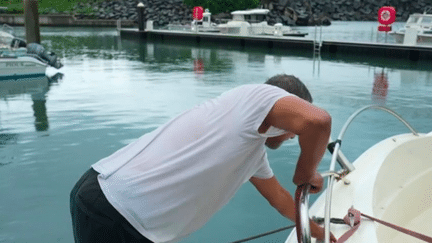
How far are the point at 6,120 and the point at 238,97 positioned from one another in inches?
347

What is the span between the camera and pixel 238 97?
1.47m

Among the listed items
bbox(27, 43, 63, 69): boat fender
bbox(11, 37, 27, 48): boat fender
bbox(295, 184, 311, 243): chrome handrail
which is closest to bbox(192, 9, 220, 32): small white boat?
bbox(11, 37, 27, 48): boat fender

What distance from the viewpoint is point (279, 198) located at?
6.40 feet

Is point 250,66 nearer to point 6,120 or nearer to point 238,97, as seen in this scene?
point 6,120

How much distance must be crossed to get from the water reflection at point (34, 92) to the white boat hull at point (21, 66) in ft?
0.65

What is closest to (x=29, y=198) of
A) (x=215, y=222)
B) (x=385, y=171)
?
(x=215, y=222)

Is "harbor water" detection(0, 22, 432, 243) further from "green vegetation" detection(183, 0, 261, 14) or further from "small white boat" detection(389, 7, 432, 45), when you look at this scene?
"green vegetation" detection(183, 0, 261, 14)

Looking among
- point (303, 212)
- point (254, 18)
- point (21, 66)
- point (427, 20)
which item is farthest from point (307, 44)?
point (303, 212)

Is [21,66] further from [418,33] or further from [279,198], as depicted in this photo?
[418,33]

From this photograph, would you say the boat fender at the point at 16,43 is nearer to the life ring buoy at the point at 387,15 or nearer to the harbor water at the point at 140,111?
the harbor water at the point at 140,111

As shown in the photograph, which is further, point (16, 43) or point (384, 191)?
point (16, 43)

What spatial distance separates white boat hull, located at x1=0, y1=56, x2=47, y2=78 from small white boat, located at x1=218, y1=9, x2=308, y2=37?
16.7 meters

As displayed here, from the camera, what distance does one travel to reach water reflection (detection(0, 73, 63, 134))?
27.8ft

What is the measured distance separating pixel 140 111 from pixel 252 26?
2131 cm
